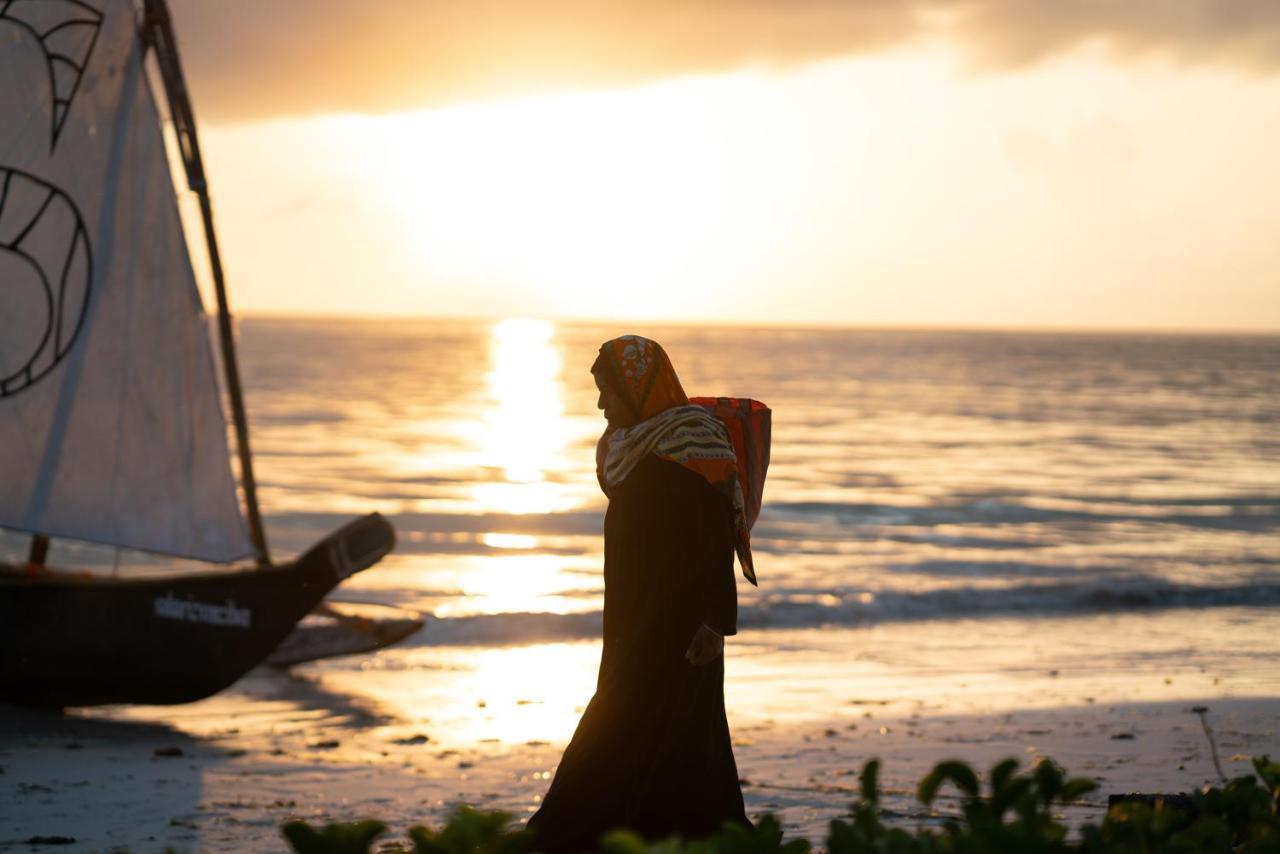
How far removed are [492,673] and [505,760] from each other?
3662 mm

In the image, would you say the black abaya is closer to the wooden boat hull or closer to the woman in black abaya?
the woman in black abaya

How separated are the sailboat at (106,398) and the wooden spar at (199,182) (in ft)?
0.39

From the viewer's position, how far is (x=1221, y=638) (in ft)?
43.5

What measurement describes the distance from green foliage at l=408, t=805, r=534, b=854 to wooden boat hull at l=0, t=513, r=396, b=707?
7.49 meters

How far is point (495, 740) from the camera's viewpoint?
29.1 ft

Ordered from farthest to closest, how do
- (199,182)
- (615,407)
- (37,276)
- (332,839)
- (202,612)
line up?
(199,182)
(37,276)
(202,612)
(615,407)
(332,839)

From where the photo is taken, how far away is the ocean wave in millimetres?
14000

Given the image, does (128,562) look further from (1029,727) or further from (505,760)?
(1029,727)

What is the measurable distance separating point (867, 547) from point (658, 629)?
1659 cm

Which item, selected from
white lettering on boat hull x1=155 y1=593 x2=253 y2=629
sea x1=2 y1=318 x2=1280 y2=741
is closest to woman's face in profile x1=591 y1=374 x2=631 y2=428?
sea x1=2 y1=318 x2=1280 y2=741

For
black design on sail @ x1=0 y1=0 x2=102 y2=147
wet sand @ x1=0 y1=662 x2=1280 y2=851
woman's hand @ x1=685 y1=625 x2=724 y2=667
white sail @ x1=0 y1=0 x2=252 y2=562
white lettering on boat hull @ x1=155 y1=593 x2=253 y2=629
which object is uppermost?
black design on sail @ x1=0 y1=0 x2=102 y2=147

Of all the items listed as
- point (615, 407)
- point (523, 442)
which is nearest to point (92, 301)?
point (615, 407)

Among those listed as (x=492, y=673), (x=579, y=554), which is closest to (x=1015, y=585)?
(x=579, y=554)

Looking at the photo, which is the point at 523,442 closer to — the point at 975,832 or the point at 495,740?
the point at 495,740
